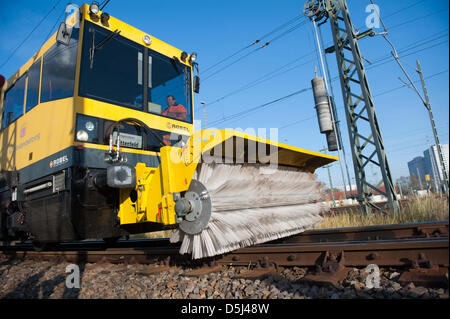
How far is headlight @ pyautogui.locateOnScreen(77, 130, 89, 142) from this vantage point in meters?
3.38

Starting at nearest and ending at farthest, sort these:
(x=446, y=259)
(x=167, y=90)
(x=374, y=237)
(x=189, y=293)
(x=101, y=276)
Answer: (x=446, y=259) < (x=189, y=293) < (x=101, y=276) < (x=374, y=237) < (x=167, y=90)

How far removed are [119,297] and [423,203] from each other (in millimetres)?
4955

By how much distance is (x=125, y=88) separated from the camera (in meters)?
4.05

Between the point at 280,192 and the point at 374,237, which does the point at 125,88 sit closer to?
the point at 280,192

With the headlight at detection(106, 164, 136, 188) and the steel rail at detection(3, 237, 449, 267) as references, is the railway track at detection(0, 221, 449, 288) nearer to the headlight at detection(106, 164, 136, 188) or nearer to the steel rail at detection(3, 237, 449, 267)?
the steel rail at detection(3, 237, 449, 267)

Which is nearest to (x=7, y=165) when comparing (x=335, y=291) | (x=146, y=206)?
(x=146, y=206)

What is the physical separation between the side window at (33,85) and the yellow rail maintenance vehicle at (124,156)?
0.06 ft

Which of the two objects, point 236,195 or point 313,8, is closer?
point 236,195

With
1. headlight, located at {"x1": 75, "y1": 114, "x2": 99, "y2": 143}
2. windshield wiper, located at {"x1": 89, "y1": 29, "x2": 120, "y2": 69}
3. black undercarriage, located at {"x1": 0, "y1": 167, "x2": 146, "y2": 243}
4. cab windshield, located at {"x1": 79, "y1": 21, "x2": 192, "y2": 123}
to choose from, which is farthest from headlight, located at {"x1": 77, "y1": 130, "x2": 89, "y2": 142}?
windshield wiper, located at {"x1": 89, "y1": 29, "x2": 120, "y2": 69}

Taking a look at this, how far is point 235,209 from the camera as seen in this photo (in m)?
2.67

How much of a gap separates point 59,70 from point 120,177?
2.18 metres

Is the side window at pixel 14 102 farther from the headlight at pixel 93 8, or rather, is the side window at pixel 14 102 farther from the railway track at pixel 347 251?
the railway track at pixel 347 251

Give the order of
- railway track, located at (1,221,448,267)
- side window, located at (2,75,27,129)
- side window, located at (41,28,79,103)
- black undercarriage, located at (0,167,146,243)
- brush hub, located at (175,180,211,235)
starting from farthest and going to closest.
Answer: side window, located at (2,75,27,129)
side window, located at (41,28,79,103)
black undercarriage, located at (0,167,146,243)
brush hub, located at (175,180,211,235)
railway track, located at (1,221,448,267)

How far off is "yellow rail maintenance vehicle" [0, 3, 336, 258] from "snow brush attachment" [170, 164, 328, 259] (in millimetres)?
11
